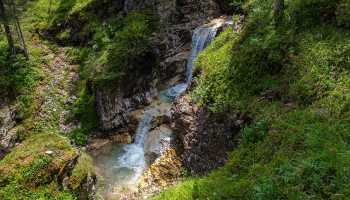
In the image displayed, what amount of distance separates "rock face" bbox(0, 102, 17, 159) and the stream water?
17.7ft

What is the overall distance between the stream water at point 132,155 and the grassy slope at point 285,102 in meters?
4.06

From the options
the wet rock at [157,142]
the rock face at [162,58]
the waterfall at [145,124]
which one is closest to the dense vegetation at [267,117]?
the rock face at [162,58]

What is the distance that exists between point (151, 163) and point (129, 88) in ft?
20.3

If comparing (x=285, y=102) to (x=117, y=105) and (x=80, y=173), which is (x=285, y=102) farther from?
(x=117, y=105)

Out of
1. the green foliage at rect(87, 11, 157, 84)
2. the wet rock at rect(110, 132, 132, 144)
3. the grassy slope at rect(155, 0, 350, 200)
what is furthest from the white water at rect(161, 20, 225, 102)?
the grassy slope at rect(155, 0, 350, 200)

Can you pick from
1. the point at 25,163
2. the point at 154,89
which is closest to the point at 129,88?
the point at 154,89

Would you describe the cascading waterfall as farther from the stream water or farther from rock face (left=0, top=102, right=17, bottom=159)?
rock face (left=0, top=102, right=17, bottom=159)

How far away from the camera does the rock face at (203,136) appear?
46.3ft

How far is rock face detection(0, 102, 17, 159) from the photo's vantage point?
2197 cm

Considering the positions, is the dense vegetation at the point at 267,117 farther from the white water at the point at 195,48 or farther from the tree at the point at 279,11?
the white water at the point at 195,48

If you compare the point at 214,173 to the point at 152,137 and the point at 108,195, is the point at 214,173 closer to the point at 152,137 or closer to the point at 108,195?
the point at 108,195

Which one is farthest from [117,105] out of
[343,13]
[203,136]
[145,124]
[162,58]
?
[343,13]

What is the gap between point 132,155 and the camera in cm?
2005

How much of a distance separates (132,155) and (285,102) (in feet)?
31.5
